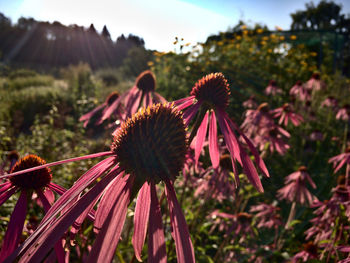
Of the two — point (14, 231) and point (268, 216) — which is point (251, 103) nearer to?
point (268, 216)

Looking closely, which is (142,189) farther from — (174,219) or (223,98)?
(223,98)

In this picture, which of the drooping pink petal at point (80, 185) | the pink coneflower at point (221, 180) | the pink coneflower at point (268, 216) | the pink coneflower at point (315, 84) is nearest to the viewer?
the drooping pink petal at point (80, 185)

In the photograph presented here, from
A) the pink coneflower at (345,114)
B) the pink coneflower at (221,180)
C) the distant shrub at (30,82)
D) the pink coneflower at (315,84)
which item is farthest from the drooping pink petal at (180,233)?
the distant shrub at (30,82)

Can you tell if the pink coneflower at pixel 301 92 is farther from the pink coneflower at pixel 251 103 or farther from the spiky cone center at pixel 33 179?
the spiky cone center at pixel 33 179

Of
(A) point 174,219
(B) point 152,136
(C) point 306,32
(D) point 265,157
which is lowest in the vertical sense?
(D) point 265,157

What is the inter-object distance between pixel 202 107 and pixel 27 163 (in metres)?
0.53

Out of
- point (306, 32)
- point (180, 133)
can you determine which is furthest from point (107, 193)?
point (306, 32)

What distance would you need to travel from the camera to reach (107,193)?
20.1 inches

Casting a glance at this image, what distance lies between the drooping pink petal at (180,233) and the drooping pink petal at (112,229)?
0.08 metres

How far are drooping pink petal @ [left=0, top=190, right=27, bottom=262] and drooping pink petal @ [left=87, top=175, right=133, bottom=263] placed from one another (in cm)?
17

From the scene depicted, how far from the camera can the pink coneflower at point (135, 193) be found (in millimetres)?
362

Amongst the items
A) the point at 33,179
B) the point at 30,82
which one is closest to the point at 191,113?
the point at 33,179

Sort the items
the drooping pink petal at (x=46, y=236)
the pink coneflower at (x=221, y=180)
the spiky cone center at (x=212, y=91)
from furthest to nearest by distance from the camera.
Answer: the pink coneflower at (x=221, y=180), the spiky cone center at (x=212, y=91), the drooping pink petal at (x=46, y=236)

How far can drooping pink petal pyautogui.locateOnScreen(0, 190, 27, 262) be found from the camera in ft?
1.43
